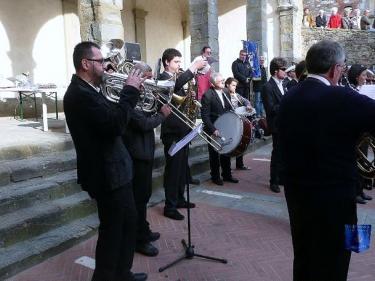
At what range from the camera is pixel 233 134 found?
5.69m

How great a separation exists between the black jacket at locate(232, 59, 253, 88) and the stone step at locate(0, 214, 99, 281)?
6449 mm

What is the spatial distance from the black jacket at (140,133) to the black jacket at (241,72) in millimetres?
6506

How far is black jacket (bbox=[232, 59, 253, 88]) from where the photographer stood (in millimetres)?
10023

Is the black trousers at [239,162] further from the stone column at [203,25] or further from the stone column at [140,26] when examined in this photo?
the stone column at [140,26]

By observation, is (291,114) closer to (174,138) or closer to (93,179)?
(93,179)

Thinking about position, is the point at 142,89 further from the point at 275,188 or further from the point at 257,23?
the point at 257,23

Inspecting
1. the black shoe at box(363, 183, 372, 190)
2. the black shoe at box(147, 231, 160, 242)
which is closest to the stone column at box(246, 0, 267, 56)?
the black shoe at box(363, 183, 372, 190)

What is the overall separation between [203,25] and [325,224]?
8.90 m

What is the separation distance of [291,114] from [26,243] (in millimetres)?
2947

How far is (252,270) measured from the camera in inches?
141

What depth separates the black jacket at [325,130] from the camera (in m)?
2.03

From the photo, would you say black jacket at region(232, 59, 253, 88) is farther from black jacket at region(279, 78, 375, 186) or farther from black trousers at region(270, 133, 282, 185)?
black jacket at region(279, 78, 375, 186)

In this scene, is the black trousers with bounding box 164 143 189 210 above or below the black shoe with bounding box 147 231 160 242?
above

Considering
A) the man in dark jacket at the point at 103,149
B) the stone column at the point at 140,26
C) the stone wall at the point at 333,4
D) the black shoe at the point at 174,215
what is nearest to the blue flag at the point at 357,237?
the man in dark jacket at the point at 103,149
